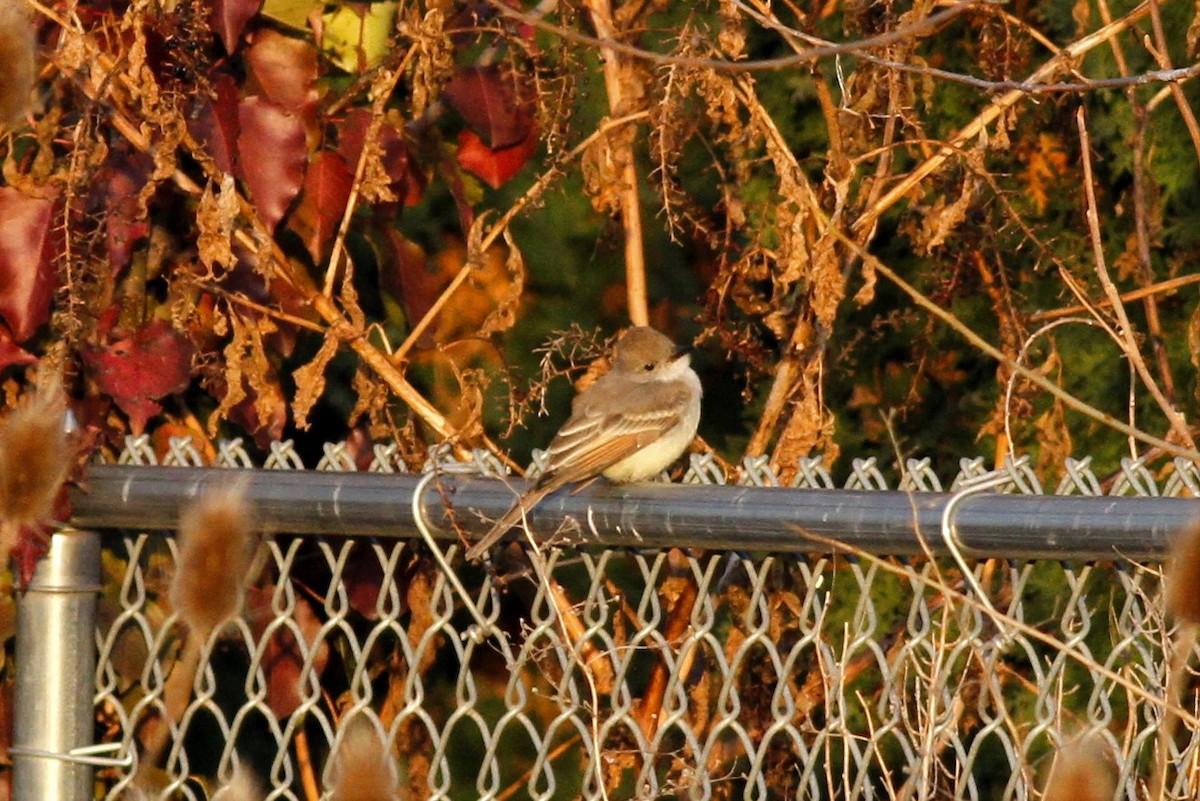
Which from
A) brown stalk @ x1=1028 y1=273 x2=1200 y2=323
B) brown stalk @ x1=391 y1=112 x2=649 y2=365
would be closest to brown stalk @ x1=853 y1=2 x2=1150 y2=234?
brown stalk @ x1=1028 y1=273 x2=1200 y2=323

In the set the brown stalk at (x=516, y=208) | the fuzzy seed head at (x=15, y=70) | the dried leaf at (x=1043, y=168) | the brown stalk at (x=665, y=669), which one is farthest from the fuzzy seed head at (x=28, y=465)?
the dried leaf at (x=1043, y=168)

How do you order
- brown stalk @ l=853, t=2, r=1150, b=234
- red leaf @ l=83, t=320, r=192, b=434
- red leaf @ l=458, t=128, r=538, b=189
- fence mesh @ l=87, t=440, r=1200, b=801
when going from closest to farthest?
fence mesh @ l=87, t=440, r=1200, b=801, brown stalk @ l=853, t=2, r=1150, b=234, red leaf @ l=83, t=320, r=192, b=434, red leaf @ l=458, t=128, r=538, b=189

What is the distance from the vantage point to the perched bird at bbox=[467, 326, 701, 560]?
4766 millimetres

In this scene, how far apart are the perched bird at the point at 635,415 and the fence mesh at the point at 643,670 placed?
0.31m

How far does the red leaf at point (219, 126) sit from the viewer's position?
4137 mm

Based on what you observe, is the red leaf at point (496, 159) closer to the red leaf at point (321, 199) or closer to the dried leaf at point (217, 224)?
the red leaf at point (321, 199)

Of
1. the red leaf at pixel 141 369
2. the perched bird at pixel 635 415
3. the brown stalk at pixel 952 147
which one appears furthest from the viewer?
the perched bird at pixel 635 415

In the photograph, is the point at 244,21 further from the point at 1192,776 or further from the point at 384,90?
the point at 1192,776

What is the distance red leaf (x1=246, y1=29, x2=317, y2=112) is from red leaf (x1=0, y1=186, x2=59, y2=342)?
1.90 ft

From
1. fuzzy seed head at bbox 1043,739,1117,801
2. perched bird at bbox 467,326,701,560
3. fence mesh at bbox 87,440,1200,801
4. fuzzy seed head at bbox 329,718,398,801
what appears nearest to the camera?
fuzzy seed head at bbox 1043,739,1117,801

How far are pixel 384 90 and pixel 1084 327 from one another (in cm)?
211

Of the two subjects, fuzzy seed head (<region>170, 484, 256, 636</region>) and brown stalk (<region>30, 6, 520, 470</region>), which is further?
brown stalk (<region>30, 6, 520, 470</region>)

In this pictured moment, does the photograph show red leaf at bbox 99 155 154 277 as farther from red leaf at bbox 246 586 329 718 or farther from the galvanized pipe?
the galvanized pipe

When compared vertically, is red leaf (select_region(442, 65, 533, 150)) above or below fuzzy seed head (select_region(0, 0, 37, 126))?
above
